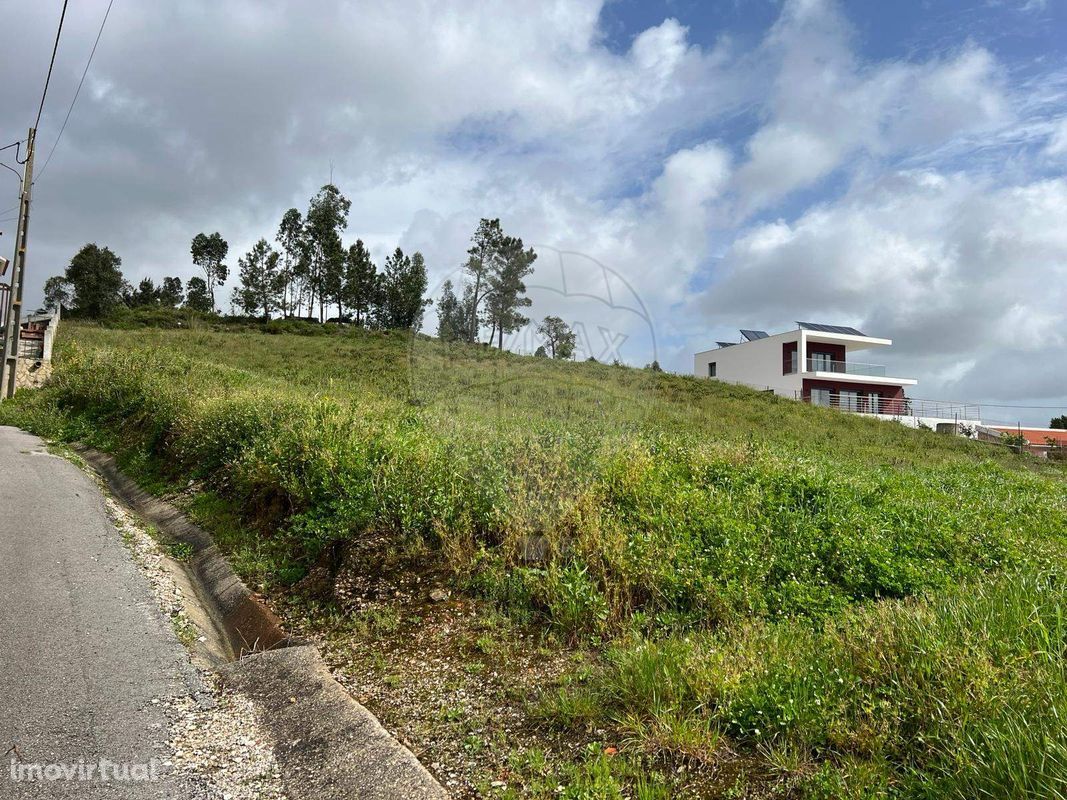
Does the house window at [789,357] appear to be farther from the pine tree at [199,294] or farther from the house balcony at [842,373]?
the pine tree at [199,294]

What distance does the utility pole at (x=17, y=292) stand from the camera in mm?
17562

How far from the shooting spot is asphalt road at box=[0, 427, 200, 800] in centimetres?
316

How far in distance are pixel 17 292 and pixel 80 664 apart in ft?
59.9

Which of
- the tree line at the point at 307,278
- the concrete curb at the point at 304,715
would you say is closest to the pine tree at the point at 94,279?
the tree line at the point at 307,278

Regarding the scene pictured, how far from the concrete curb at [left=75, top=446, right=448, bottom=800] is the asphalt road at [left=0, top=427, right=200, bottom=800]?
0.43 m

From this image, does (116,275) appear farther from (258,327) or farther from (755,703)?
(755,703)

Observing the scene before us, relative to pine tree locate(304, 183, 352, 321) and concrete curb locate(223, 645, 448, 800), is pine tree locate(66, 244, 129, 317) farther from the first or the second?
concrete curb locate(223, 645, 448, 800)

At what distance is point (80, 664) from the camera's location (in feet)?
13.5

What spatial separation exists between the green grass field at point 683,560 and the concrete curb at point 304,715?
46 centimetres

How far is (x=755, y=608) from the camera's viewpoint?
4.76 m

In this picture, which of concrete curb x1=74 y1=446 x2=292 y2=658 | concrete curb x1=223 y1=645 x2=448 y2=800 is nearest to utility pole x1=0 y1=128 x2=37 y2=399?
concrete curb x1=74 y1=446 x2=292 y2=658

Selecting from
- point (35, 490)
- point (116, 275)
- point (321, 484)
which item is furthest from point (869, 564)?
point (116, 275)

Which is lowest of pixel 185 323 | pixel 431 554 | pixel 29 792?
pixel 29 792

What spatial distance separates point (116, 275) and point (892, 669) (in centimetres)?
6338
